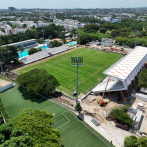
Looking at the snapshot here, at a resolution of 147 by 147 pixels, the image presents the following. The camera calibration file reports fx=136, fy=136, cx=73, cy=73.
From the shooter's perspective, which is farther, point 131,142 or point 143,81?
point 143,81

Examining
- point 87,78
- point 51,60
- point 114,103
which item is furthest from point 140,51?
point 51,60

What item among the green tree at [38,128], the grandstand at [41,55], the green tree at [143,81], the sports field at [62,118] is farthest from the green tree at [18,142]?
the grandstand at [41,55]

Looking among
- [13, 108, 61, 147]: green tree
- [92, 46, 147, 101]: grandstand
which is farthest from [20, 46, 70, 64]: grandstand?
[13, 108, 61, 147]: green tree

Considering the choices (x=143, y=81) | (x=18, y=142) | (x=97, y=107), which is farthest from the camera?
(x=143, y=81)

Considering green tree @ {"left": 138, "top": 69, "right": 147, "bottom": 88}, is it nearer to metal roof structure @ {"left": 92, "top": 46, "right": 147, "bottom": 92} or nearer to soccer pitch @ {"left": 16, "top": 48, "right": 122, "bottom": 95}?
metal roof structure @ {"left": 92, "top": 46, "right": 147, "bottom": 92}

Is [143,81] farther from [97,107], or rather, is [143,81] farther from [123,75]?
[97,107]

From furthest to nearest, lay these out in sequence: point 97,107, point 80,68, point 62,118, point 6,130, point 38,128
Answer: point 80,68
point 97,107
point 62,118
point 38,128
point 6,130

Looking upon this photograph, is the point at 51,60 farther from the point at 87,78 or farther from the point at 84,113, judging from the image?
the point at 84,113

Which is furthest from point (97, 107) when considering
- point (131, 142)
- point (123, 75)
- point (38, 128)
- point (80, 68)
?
point (80, 68)
